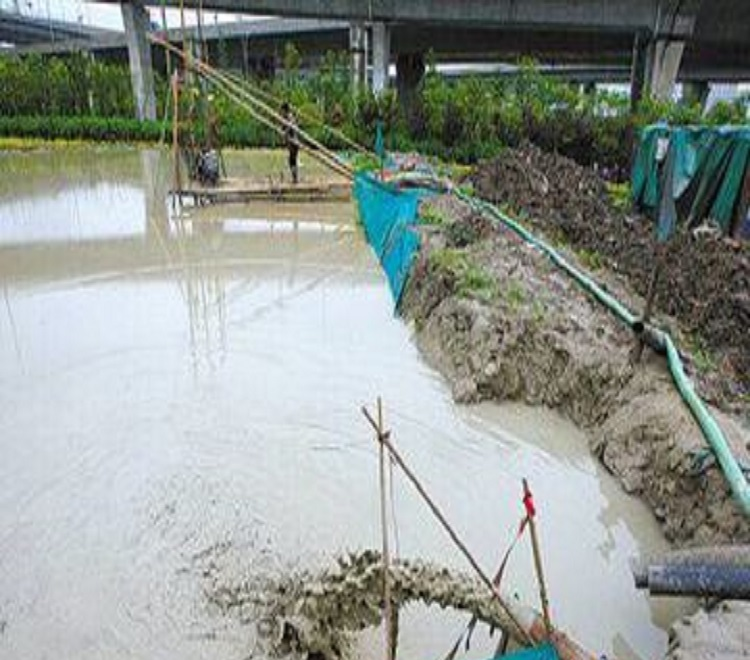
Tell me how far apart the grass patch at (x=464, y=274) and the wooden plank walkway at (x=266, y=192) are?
5768 millimetres

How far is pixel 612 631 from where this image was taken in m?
3.24

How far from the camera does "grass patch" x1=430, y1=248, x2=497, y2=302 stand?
20.1 feet

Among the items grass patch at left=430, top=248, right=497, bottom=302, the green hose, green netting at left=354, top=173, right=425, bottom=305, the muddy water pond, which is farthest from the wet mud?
green netting at left=354, top=173, right=425, bottom=305

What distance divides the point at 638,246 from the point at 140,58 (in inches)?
783

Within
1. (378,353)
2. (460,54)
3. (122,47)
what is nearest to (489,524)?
(378,353)

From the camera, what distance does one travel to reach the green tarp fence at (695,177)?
9.05 m

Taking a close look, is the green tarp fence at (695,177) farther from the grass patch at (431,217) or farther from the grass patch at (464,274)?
the grass patch at (464,274)

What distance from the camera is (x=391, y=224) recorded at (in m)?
9.12

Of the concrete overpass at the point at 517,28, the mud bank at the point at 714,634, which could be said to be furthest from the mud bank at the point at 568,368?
the concrete overpass at the point at 517,28

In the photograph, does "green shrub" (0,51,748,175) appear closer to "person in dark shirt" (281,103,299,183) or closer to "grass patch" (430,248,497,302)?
"person in dark shirt" (281,103,299,183)

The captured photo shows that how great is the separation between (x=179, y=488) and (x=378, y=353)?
8.03 feet

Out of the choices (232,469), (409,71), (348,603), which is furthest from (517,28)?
(348,603)

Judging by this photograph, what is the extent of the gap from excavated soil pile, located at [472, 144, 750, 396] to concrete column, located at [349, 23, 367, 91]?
12540mm

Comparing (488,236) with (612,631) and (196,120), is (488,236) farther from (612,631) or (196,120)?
(196,120)
